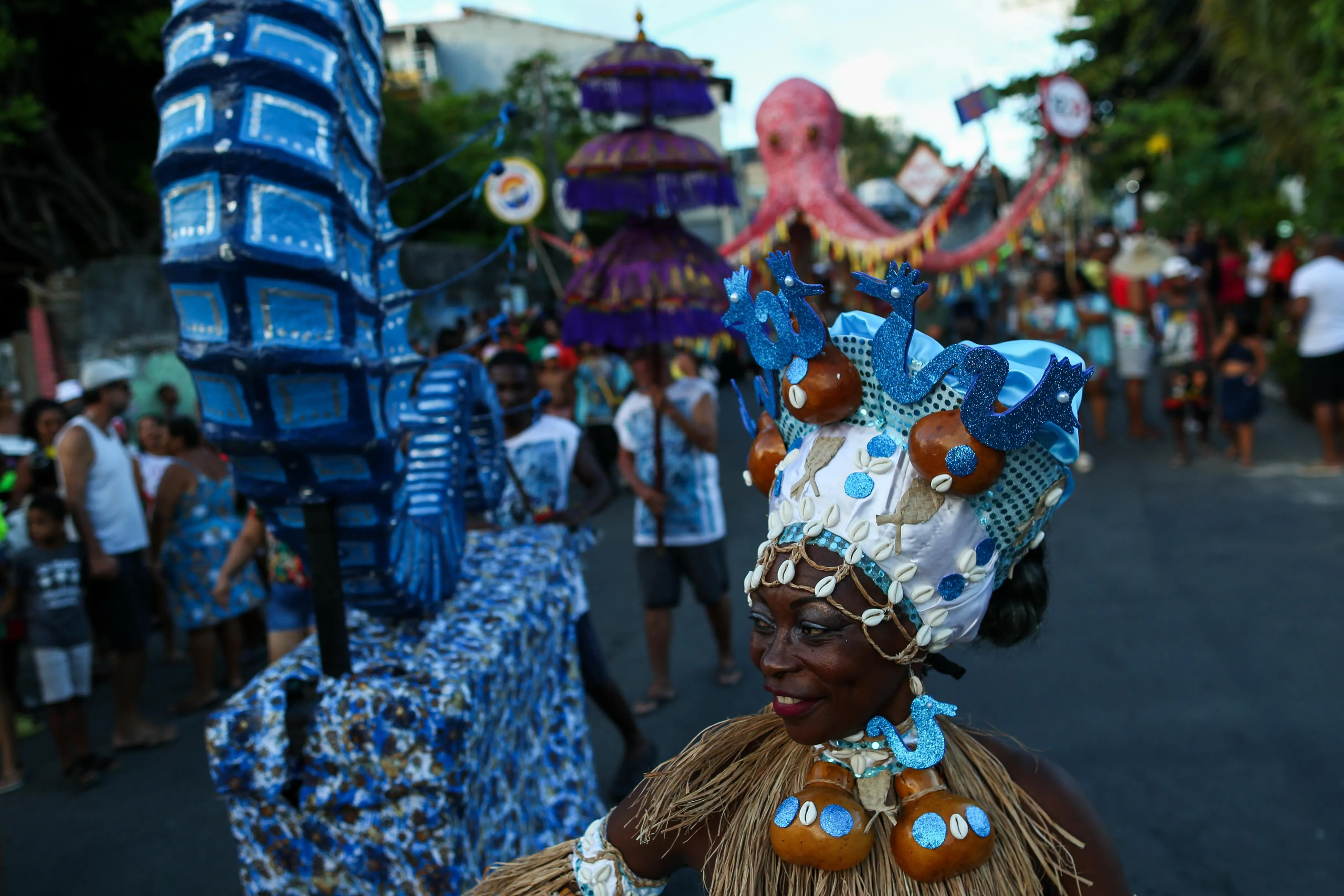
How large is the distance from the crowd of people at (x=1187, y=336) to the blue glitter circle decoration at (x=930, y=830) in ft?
19.2

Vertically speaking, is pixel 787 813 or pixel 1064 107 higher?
pixel 1064 107

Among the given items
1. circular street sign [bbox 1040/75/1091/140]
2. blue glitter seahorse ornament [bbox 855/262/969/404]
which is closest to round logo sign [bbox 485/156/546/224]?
circular street sign [bbox 1040/75/1091/140]

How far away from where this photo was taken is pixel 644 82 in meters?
4.80

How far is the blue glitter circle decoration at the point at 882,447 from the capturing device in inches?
62.3

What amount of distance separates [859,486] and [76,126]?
45.2 feet

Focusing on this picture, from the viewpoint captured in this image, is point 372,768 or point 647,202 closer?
point 372,768

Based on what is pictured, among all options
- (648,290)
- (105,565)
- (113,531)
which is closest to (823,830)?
(648,290)

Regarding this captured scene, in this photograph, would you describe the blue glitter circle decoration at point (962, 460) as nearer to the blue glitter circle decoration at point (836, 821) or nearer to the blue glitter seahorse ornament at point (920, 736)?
the blue glitter seahorse ornament at point (920, 736)

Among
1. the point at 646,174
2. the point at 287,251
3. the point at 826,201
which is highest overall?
the point at 826,201

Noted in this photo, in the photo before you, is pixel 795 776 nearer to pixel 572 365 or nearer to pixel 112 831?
pixel 112 831

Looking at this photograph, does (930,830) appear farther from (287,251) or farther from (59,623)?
(59,623)

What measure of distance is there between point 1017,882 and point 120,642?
14.8 feet

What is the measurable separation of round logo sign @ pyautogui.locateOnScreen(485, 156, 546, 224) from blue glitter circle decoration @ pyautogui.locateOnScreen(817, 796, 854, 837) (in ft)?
14.1

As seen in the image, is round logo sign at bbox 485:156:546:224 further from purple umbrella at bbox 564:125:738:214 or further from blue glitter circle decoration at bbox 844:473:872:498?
blue glitter circle decoration at bbox 844:473:872:498
